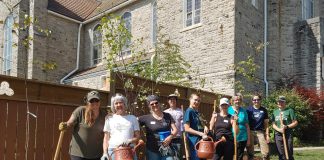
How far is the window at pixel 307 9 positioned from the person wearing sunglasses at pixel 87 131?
1725cm

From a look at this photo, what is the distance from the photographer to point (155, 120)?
593 cm

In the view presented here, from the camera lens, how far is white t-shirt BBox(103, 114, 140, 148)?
540 cm

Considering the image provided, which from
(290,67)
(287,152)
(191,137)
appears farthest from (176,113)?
(290,67)

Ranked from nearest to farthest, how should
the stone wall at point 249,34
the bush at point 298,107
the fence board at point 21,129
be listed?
the fence board at point 21,129, the bush at point 298,107, the stone wall at point 249,34

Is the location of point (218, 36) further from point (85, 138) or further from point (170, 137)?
point (85, 138)

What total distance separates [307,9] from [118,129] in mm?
18056

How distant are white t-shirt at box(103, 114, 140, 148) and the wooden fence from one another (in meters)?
1.29

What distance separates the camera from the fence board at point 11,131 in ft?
19.8

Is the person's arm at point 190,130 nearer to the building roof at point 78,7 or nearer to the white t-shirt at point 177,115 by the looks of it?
the white t-shirt at point 177,115

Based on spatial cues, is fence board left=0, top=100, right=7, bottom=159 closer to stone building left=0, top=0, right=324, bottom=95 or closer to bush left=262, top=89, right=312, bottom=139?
stone building left=0, top=0, right=324, bottom=95

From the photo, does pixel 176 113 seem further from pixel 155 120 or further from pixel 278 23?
pixel 278 23

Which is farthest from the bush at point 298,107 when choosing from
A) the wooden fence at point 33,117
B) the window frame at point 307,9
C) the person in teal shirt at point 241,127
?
the wooden fence at point 33,117

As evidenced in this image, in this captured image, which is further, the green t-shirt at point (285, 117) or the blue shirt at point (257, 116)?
the green t-shirt at point (285, 117)

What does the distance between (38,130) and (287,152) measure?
17.5 feet
